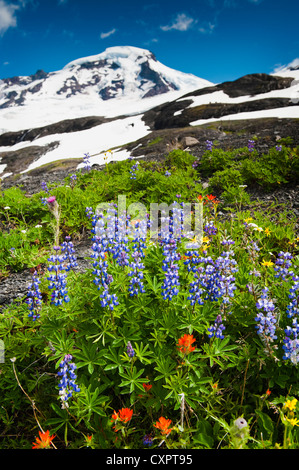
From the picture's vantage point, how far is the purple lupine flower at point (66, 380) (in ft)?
7.27

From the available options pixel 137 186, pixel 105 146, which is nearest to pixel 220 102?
pixel 105 146

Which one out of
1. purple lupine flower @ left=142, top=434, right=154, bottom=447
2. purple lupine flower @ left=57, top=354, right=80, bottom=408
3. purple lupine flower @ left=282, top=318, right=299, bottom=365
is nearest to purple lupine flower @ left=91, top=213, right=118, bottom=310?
purple lupine flower @ left=57, top=354, right=80, bottom=408

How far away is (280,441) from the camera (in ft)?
7.68

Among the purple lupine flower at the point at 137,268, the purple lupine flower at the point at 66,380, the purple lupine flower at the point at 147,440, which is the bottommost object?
the purple lupine flower at the point at 147,440

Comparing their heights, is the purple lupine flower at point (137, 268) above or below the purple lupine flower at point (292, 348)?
above

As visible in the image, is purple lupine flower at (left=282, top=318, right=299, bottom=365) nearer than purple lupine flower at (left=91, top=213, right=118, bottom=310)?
Yes

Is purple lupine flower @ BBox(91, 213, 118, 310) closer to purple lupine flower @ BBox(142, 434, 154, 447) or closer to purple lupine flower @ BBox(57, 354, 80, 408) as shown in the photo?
purple lupine flower @ BBox(57, 354, 80, 408)

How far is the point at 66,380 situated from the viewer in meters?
2.23

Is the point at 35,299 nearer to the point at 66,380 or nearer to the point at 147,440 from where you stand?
the point at 66,380

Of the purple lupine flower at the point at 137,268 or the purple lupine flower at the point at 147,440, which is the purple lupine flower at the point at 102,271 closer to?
the purple lupine flower at the point at 137,268

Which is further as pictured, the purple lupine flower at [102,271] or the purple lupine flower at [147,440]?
the purple lupine flower at [102,271]

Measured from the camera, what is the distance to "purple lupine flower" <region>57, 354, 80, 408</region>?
87.2 inches

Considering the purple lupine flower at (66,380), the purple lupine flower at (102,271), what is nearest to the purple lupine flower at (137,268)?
the purple lupine flower at (102,271)
